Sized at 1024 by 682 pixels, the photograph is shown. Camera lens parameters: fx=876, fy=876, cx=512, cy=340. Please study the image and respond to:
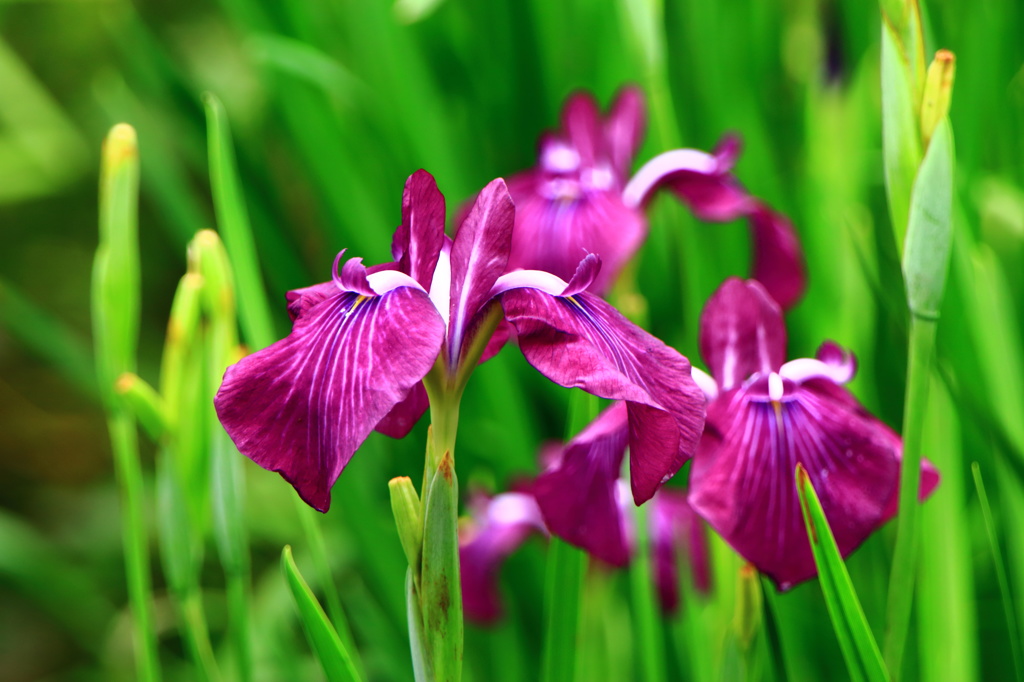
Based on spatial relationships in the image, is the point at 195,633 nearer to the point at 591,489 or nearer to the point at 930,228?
the point at 591,489

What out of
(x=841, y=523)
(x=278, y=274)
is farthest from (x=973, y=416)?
(x=278, y=274)

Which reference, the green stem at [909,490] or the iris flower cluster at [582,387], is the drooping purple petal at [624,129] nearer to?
the iris flower cluster at [582,387]

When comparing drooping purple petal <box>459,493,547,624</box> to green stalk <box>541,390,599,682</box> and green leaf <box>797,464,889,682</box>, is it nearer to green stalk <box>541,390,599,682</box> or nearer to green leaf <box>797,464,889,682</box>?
green stalk <box>541,390,599,682</box>

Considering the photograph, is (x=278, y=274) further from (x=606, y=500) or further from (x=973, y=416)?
(x=973, y=416)

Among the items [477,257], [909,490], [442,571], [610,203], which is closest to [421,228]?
[477,257]

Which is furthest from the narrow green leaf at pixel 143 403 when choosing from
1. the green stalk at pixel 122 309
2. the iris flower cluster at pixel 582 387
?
the iris flower cluster at pixel 582 387
